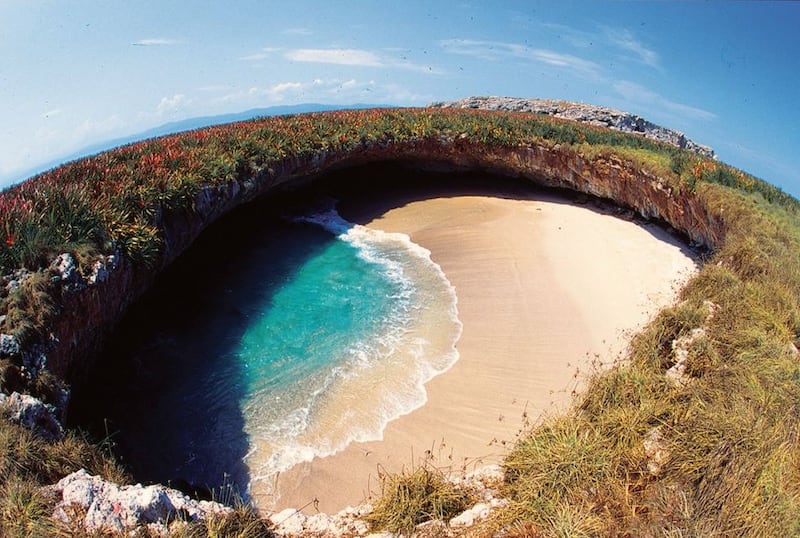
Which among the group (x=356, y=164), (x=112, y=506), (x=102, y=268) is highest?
(x=356, y=164)

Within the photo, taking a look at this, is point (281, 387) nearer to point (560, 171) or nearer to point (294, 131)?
point (294, 131)

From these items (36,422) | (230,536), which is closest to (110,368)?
(36,422)

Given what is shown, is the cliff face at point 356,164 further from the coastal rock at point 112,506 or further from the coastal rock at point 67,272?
the coastal rock at point 112,506

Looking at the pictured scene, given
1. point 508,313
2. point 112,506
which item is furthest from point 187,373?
point 508,313

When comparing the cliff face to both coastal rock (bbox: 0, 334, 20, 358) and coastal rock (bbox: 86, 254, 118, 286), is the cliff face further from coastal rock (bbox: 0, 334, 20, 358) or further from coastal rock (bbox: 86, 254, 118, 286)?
coastal rock (bbox: 0, 334, 20, 358)

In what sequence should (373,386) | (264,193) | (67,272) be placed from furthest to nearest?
(264,193)
(373,386)
(67,272)

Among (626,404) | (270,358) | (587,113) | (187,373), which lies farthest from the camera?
(587,113)

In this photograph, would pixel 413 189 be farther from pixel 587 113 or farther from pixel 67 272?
pixel 587 113
